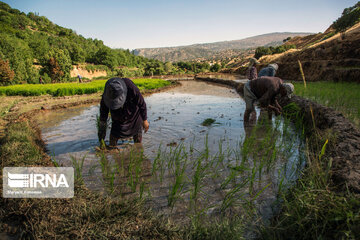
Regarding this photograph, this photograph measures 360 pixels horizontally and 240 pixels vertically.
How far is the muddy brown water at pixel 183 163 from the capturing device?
2.10 metres

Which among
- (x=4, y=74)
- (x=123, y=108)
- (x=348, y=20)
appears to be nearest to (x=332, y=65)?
(x=123, y=108)

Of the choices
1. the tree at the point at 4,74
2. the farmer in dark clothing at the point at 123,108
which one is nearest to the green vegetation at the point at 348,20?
the farmer in dark clothing at the point at 123,108

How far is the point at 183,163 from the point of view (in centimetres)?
308

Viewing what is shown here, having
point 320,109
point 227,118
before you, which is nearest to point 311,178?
point 320,109

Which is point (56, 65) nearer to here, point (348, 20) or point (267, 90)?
point (267, 90)

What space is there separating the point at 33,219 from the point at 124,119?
191cm

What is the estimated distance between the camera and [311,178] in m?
1.84

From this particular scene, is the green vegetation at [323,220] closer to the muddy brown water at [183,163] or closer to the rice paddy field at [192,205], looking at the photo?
the rice paddy field at [192,205]

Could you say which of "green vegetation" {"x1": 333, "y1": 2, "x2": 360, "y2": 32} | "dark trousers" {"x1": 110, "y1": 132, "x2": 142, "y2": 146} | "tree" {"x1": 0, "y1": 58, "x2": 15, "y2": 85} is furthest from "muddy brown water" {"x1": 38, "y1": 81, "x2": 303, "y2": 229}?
"green vegetation" {"x1": 333, "y1": 2, "x2": 360, "y2": 32}

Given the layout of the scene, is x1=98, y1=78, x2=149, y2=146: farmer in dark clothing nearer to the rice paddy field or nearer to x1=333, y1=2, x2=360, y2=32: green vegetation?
the rice paddy field

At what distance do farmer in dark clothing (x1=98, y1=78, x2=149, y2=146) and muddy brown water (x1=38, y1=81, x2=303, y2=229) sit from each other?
1.19 feet

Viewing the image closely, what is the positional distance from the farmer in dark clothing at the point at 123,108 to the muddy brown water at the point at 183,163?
1.19 ft

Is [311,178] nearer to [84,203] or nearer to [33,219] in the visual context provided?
[84,203]

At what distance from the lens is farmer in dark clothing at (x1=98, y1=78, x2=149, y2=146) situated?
2932mm
